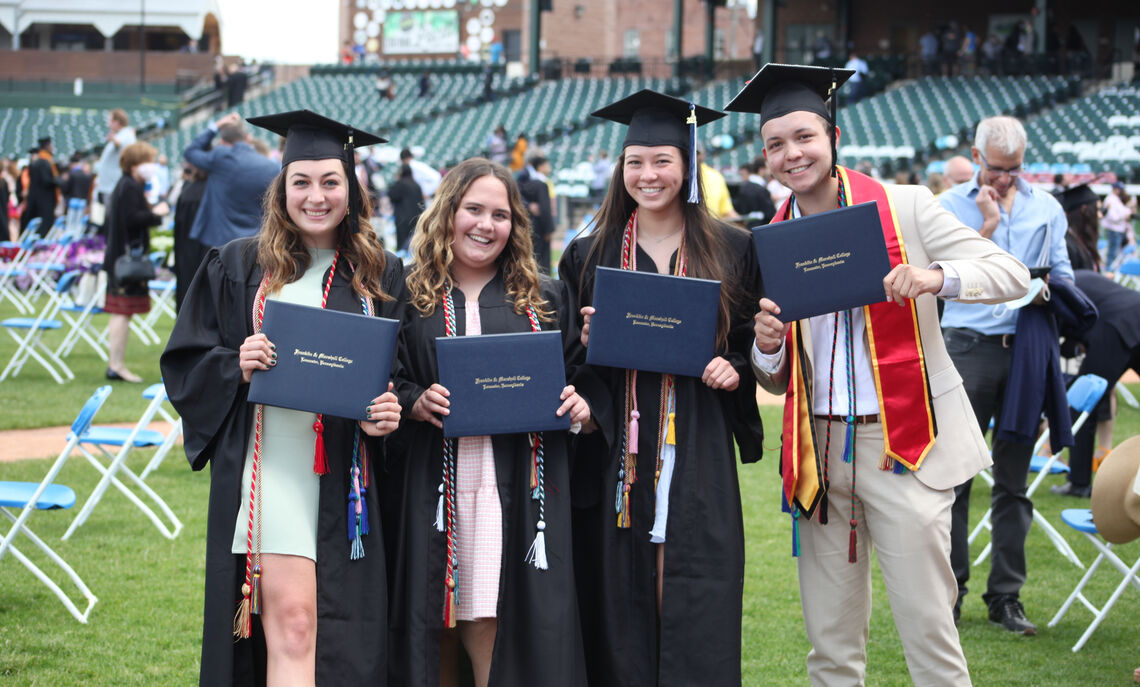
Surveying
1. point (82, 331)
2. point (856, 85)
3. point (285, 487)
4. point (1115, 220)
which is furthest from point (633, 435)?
point (856, 85)

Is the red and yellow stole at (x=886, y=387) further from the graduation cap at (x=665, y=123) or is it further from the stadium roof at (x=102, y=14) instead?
the stadium roof at (x=102, y=14)

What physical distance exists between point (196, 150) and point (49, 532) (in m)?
3.37

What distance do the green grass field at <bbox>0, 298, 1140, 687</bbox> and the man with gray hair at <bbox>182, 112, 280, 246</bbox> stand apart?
82.3 inches

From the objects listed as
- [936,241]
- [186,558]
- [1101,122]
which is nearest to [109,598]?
[186,558]

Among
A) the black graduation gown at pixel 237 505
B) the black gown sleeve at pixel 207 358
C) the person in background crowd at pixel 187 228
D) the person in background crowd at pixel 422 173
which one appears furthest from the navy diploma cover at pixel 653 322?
the person in background crowd at pixel 422 173

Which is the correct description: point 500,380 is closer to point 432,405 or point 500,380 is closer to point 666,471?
point 432,405

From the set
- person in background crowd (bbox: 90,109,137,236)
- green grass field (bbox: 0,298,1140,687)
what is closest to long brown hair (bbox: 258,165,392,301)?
green grass field (bbox: 0,298,1140,687)

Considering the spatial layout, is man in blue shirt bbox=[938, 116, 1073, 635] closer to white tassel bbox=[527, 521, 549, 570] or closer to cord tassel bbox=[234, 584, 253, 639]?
white tassel bbox=[527, 521, 549, 570]

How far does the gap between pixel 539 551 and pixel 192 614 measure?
2365 mm

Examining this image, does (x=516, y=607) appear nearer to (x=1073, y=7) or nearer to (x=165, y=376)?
(x=165, y=376)

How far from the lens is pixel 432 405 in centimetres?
315

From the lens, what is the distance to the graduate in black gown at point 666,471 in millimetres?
3326

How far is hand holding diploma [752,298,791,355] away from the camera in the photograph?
313 centimetres

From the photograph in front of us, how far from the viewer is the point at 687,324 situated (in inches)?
127
